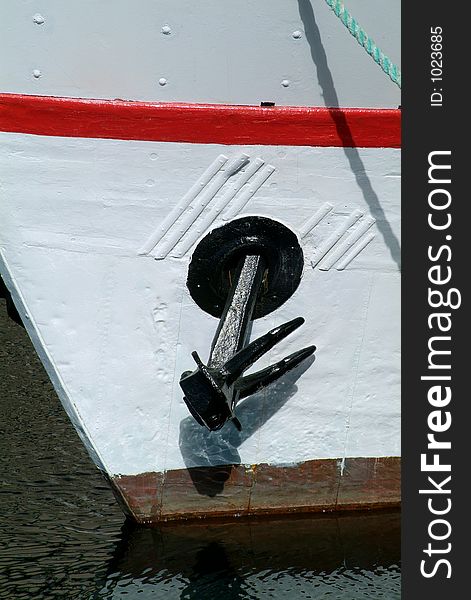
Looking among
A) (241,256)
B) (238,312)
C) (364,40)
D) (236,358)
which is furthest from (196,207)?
(364,40)

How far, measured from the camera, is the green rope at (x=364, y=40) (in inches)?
148

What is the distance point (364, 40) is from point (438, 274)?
874 mm

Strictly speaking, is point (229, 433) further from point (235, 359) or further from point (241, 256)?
point (241, 256)

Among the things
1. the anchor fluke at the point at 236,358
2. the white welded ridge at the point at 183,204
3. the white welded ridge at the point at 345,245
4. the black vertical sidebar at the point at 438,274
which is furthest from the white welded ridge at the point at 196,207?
the black vertical sidebar at the point at 438,274

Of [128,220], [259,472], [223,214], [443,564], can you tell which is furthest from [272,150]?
[443,564]

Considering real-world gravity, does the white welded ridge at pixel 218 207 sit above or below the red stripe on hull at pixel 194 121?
below

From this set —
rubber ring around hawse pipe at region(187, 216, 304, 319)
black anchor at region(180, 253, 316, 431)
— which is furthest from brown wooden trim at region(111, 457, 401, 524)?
rubber ring around hawse pipe at region(187, 216, 304, 319)

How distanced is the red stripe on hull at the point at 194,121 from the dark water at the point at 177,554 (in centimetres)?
161

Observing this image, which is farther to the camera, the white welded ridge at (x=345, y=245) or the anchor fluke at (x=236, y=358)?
the white welded ridge at (x=345, y=245)

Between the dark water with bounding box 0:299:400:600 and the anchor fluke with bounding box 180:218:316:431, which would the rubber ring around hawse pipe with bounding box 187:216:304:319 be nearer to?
the anchor fluke with bounding box 180:218:316:431

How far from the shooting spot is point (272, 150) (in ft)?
13.1

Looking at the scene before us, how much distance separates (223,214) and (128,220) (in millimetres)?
354

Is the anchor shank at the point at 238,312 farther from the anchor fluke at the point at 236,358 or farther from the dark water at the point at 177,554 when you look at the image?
the dark water at the point at 177,554

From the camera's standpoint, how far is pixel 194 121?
3.93 m
